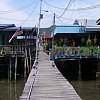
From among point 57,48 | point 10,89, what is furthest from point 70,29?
point 10,89

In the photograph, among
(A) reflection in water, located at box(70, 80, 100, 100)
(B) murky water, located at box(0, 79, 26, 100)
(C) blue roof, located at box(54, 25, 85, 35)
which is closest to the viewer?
(A) reflection in water, located at box(70, 80, 100, 100)

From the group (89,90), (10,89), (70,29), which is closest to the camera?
(89,90)

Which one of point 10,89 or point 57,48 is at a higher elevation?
point 57,48

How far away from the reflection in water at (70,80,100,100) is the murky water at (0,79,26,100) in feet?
14.8

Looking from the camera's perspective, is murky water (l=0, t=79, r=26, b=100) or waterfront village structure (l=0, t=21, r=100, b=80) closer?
murky water (l=0, t=79, r=26, b=100)

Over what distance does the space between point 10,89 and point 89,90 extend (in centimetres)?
640

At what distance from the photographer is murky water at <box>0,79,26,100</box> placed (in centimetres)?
2311

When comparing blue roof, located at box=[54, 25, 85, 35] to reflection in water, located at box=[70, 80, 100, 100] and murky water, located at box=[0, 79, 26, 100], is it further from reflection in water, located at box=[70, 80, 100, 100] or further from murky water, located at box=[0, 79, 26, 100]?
murky water, located at box=[0, 79, 26, 100]

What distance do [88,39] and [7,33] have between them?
9985mm

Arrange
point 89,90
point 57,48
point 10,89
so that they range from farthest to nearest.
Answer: point 57,48, point 10,89, point 89,90

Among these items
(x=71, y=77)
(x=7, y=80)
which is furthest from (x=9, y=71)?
(x=71, y=77)

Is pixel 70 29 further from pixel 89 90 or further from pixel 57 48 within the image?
pixel 89 90

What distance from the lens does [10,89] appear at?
27062mm

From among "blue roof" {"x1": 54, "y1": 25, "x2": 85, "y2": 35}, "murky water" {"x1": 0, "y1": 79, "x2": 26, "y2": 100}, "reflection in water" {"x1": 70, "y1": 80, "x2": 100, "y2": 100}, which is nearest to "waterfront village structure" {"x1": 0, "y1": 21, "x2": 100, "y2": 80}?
"blue roof" {"x1": 54, "y1": 25, "x2": 85, "y2": 35}
